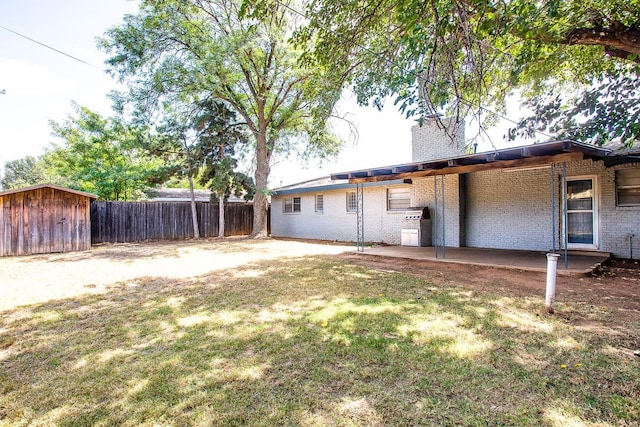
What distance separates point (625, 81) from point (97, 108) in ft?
83.6

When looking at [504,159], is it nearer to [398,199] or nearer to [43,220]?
[398,199]

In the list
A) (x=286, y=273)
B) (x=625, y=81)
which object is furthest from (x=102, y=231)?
(x=625, y=81)

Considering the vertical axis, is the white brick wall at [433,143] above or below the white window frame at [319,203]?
above

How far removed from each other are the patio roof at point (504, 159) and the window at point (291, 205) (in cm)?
790

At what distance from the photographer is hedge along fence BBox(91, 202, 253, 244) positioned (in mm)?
14148

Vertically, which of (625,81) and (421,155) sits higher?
(625,81)

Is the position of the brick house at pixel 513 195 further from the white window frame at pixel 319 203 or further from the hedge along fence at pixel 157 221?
the hedge along fence at pixel 157 221

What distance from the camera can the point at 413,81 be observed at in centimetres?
434

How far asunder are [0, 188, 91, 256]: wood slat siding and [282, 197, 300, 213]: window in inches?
352

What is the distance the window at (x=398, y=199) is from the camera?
11.8 metres

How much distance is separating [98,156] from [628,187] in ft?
84.3

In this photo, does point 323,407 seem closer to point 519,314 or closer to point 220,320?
point 220,320

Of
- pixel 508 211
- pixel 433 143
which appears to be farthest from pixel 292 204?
pixel 508 211

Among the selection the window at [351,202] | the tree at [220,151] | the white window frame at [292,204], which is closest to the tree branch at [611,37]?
the window at [351,202]
